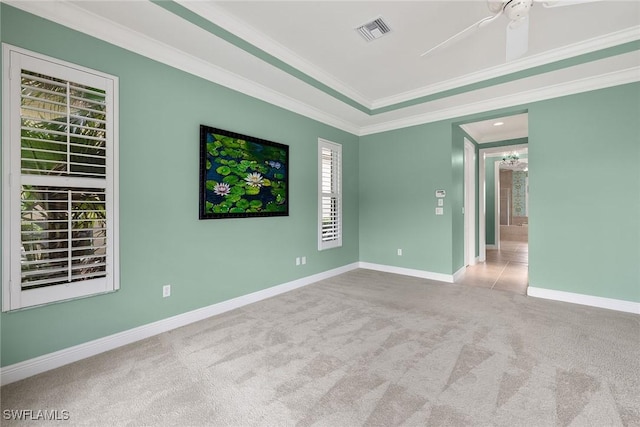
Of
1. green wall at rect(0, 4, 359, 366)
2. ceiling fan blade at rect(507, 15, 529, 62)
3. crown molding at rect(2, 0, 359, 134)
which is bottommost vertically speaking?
green wall at rect(0, 4, 359, 366)

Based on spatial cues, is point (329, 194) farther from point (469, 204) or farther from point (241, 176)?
point (469, 204)

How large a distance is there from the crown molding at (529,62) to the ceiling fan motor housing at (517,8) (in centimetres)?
144

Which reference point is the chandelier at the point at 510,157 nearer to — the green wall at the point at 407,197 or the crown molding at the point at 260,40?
the green wall at the point at 407,197

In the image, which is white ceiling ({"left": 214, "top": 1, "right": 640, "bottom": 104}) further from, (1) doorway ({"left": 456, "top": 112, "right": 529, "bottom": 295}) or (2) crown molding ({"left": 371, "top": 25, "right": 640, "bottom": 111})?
(1) doorway ({"left": 456, "top": 112, "right": 529, "bottom": 295})

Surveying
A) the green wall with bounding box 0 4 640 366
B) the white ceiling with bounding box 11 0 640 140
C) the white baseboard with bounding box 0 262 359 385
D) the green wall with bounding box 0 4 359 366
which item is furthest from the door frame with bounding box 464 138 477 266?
the white baseboard with bounding box 0 262 359 385

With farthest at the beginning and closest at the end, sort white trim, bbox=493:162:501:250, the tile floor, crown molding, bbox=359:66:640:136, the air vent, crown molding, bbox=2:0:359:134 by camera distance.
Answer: white trim, bbox=493:162:501:250 < the tile floor < crown molding, bbox=359:66:640:136 < the air vent < crown molding, bbox=2:0:359:134

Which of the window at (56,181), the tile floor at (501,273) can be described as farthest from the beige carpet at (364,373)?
the tile floor at (501,273)

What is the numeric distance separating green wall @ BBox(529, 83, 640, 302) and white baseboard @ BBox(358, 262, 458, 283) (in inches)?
44.8

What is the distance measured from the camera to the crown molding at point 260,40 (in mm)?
2346

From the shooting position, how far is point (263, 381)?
1938 millimetres

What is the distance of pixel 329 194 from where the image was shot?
4781 mm

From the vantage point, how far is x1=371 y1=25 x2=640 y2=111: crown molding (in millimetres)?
2756

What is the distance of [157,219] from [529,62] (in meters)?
4.45

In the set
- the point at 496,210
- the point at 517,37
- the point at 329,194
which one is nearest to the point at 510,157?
the point at 496,210
